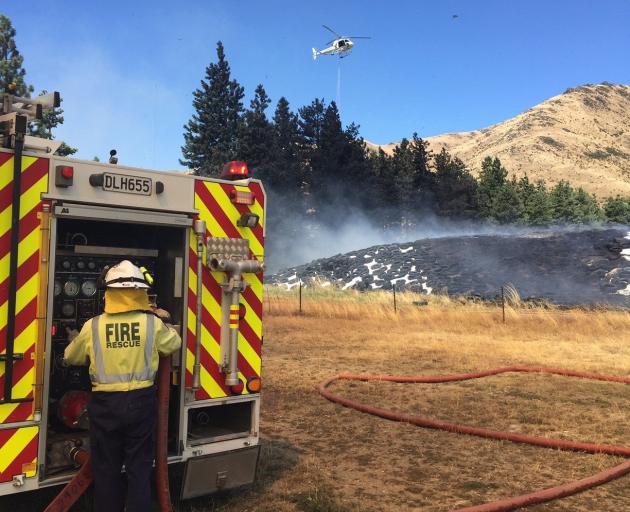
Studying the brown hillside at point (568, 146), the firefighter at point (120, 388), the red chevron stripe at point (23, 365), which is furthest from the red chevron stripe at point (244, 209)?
the brown hillside at point (568, 146)

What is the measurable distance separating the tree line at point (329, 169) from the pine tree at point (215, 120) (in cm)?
8

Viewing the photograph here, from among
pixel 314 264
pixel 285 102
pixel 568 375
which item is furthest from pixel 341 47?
pixel 568 375

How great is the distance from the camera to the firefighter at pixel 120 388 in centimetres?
352

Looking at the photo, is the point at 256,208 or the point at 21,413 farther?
the point at 256,208

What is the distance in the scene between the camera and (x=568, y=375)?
10039mm

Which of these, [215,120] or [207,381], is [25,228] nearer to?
[207,381]

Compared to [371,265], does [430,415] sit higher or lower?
lower

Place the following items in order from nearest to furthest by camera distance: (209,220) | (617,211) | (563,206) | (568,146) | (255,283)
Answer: (209,220), (255,283), (617,211), (563,206), (568,146)

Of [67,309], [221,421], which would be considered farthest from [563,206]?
[67,309]

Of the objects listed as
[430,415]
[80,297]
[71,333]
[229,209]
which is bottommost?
[430,415]

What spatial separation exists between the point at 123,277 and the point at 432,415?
528cm

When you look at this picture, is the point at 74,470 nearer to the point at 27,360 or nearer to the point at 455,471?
the point at 27,360

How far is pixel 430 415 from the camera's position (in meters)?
7.66

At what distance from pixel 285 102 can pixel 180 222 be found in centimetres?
5218
